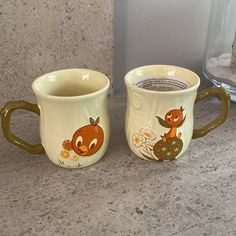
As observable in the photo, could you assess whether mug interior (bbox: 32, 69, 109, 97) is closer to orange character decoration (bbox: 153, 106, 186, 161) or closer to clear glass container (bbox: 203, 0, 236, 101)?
orange character decoration (bbox: 153, 106, 186, 161)

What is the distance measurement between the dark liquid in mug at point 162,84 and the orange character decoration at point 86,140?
85mm

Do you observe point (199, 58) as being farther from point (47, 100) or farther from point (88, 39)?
point (47, 100)

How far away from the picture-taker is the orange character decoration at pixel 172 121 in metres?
0.43

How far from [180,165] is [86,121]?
5.1 inches

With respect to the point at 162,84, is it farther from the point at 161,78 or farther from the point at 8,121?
the point at 8,121

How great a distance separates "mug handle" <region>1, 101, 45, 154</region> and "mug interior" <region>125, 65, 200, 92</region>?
13 centimetres

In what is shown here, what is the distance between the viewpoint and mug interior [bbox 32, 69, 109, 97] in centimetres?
46

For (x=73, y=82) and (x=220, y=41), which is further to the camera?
(x=220, y=41)

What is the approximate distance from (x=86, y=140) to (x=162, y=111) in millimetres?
91

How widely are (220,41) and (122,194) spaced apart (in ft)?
1.28

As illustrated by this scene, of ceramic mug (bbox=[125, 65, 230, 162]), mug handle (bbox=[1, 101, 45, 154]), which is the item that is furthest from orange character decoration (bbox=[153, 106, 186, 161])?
mug handle (bbox=[1, 101, 45, 154])

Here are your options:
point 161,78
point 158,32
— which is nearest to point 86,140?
Answer: point 161,78

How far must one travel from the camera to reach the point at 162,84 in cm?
49

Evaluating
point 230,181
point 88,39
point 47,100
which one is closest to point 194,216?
point 230,181
